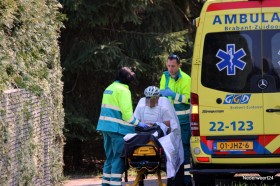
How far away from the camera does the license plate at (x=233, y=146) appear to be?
417 inches

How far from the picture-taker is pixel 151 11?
1873 centimetres

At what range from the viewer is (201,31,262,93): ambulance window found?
34.7 feet

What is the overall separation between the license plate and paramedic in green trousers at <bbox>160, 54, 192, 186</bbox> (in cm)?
227

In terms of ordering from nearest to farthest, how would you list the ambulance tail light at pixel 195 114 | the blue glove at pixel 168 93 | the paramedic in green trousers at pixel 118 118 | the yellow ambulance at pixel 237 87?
the yellow ambulance at pixel 237 87, the ambulance tail light at pixel 195 114, the paramedic in green trousers at pixel 118 118, the blue glove at pixel 168 93

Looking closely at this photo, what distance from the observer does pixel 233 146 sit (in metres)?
10.6

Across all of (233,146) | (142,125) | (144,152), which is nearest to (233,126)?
(233,146)

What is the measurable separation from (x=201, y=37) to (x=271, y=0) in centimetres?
104

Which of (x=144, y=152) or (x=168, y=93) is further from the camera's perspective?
(x=168, y=93)

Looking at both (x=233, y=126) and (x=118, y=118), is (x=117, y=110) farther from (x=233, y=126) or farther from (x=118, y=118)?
(x=233, y=126)

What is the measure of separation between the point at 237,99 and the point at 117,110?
2348mm

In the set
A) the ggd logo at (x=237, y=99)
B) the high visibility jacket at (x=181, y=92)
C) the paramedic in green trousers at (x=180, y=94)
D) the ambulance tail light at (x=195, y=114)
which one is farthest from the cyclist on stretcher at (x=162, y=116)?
the ggd logo at (x=237, y=99)

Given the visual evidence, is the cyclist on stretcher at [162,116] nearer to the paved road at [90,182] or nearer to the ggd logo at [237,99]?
the ggd logo at [237,99]

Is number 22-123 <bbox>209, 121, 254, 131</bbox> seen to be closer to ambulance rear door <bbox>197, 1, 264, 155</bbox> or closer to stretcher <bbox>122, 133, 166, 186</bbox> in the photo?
ambulance rear door <bbox>197, 1, 264, 155</bbox>

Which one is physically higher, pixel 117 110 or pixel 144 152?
pixel 117 110
